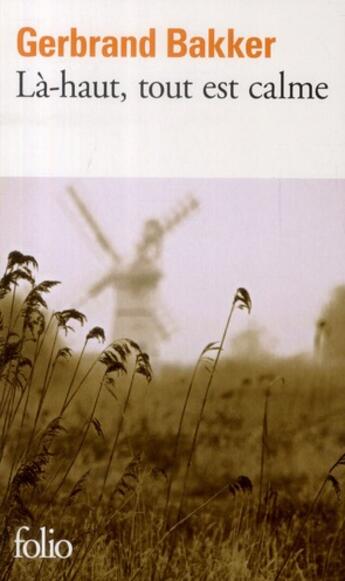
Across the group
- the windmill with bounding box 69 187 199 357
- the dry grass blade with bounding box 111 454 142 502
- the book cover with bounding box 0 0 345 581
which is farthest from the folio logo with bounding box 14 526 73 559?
the windmill with bounding box 69 187 199 357

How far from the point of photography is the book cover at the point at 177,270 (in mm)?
4246

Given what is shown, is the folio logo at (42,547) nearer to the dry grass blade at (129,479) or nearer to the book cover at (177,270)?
the book cover at (177,270)

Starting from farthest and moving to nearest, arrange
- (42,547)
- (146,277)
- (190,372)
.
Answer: (146,277) < (190,372) < (42,547)

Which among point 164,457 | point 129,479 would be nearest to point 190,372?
point 164,457

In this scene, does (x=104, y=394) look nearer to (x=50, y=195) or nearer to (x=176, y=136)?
(x=50, y=195)

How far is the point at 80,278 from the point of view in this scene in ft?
15.0

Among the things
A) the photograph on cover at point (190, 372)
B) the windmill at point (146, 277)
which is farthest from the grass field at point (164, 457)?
the windmill at point (146, 277)

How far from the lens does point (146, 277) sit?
5.09 metres

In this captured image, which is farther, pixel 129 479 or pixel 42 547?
pixel 129 479

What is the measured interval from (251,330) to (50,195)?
1374 mm

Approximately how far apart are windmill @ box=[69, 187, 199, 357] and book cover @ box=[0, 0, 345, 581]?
0.02 m

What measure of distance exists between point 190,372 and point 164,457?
0.51 m

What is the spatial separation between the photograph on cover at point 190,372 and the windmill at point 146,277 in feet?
0.04

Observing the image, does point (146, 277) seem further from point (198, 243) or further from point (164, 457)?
point (164, 457)
